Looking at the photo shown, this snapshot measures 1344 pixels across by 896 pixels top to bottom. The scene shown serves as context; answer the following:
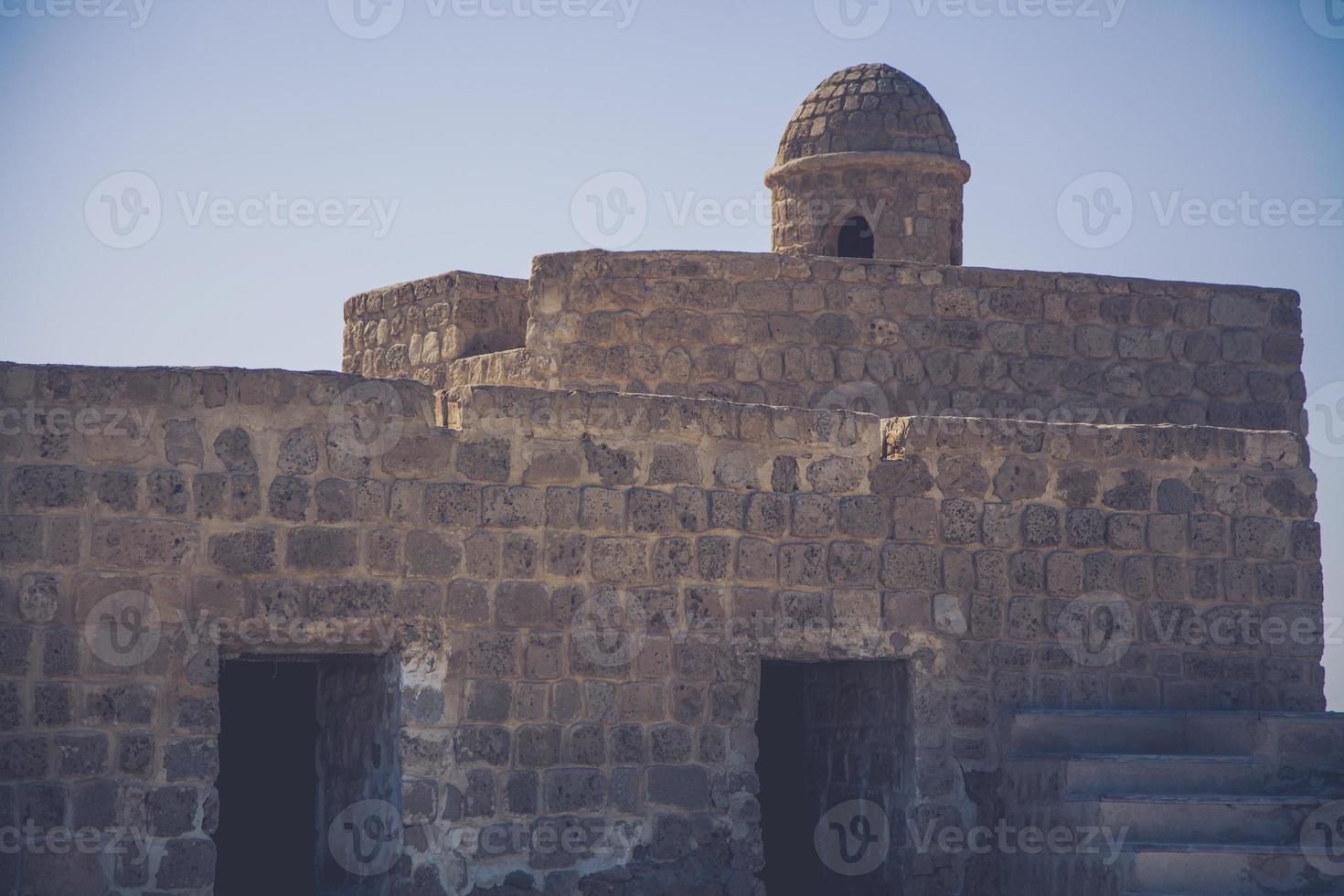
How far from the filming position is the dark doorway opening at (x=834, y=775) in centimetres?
941

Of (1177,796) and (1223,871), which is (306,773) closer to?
(1177,796)

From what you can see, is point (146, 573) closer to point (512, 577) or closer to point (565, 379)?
point (512, 577)

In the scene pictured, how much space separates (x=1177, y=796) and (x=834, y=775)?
7.05 feet

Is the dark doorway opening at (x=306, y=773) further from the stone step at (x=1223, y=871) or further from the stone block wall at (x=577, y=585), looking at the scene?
the stone step at (x=1223, y=871)

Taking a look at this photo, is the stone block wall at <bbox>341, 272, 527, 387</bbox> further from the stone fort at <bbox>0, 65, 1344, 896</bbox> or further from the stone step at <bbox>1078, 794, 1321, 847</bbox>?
the stone step at <bbox>1078, 794, 1321, 847</bbox>

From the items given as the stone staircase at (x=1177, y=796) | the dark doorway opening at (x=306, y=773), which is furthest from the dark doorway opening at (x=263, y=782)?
the stone staircase at (x=1177, y=796)

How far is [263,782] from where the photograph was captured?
1051cm

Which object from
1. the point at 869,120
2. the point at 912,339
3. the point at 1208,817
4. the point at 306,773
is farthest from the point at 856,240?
the point at 1208,817

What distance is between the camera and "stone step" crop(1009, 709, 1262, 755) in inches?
364

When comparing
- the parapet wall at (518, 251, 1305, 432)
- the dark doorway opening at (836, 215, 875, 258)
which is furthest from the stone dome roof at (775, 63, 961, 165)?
the parapet wall at (518, 251, 1305, 432)

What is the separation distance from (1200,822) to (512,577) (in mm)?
3406

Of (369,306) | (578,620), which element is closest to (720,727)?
(578,620)

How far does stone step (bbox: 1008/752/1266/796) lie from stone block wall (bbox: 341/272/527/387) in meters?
5.36

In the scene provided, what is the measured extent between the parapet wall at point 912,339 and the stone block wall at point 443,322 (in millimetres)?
499
